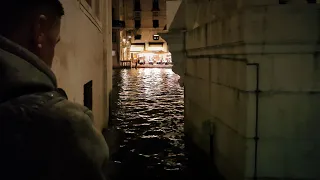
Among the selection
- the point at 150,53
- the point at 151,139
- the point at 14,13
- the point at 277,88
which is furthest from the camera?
the point at 150,53

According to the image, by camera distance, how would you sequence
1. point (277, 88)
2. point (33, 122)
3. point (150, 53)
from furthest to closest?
point (150, 53), point (277, 88), point (33, 122)

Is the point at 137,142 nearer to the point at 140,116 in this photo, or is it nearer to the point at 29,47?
the point at 140,116

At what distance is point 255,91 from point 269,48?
671 millimetres

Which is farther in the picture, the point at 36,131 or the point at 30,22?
the point at 30,22

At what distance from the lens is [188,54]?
10.3 meters

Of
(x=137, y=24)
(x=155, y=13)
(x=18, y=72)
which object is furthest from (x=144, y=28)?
(x=18, y=72)

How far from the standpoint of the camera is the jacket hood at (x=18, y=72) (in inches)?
54.9

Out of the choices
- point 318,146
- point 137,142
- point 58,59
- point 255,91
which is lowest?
point 137,142

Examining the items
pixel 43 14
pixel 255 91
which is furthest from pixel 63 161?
pixel 255 91

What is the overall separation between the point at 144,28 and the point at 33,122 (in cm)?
7075

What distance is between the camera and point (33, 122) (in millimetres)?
1356

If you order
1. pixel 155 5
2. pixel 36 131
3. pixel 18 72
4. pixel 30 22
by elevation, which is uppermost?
pixel 155 5

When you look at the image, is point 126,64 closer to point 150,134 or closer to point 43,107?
point 150,134

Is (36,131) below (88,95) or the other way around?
the other way around
